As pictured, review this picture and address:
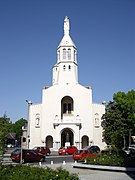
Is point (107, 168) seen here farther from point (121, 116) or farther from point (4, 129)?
point (121, 116)

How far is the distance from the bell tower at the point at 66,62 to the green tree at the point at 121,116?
9.41m

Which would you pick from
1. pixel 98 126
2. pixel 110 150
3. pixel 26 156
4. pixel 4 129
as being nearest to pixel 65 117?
pixel 98 126

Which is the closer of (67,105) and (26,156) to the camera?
(26,156)

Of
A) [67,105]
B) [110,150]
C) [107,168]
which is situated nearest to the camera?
[107,168]

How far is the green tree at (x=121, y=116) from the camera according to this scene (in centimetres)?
4767

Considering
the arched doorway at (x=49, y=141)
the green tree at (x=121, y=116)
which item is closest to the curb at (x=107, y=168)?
the green tree at (x=121, y=116)

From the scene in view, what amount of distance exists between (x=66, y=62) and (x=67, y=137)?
615 inches

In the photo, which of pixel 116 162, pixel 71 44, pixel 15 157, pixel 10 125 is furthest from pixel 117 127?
pixel 10 125

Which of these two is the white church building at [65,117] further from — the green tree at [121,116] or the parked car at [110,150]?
the parked car at [110,150]

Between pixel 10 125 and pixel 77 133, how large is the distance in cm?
3499

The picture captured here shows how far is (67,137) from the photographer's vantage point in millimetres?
50312

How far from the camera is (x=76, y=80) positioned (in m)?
53.5

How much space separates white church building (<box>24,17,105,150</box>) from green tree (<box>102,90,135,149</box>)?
1872 mm

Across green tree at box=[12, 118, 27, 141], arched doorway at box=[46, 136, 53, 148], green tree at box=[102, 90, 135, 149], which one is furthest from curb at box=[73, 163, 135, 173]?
green tree at box=[12, 118, 27, 141]
